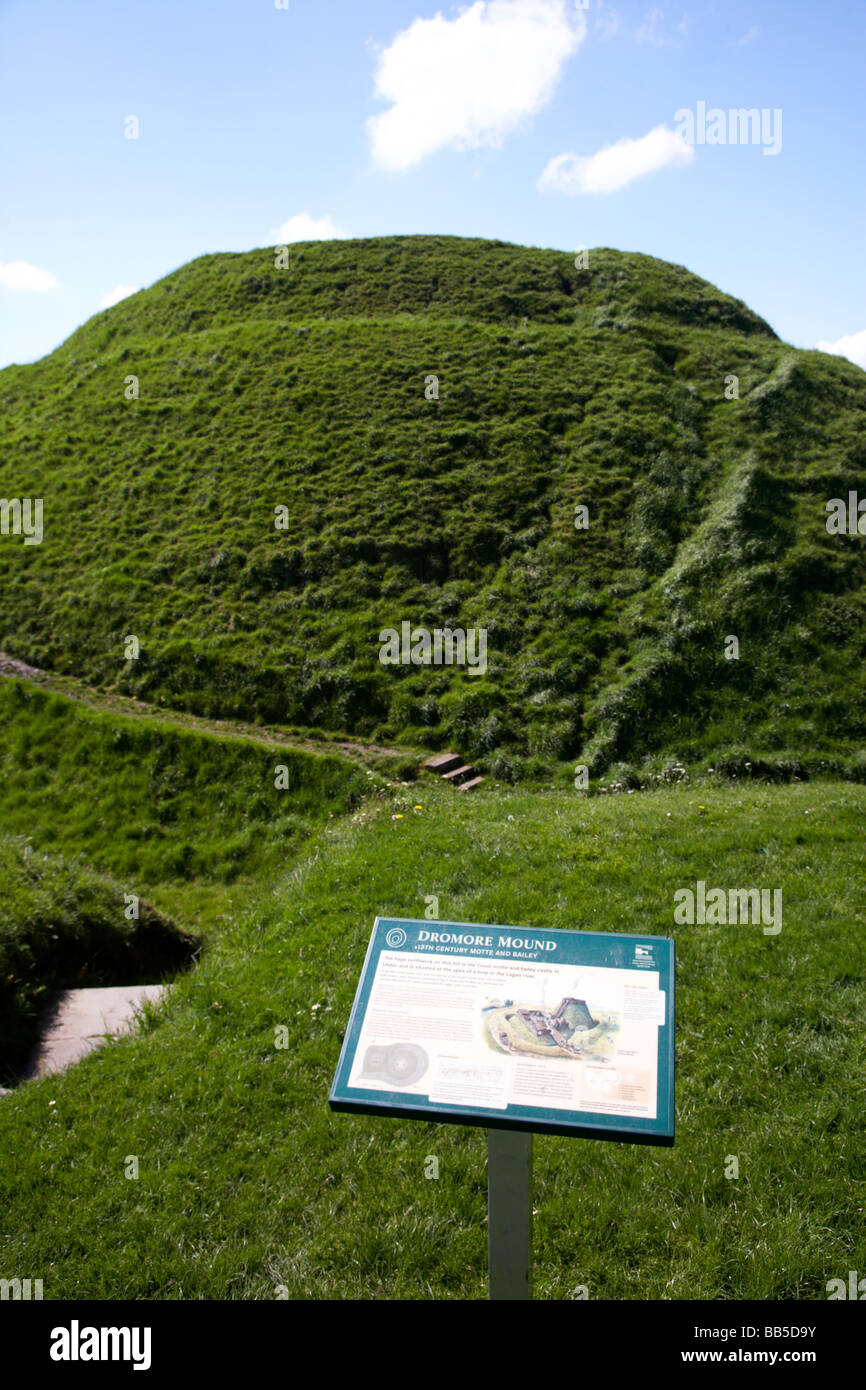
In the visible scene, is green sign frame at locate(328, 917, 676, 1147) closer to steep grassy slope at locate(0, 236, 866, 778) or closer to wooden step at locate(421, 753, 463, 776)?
wooden step at locate(421, 753, 463, 776)

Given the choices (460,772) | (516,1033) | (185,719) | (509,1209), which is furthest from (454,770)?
(509,1209)

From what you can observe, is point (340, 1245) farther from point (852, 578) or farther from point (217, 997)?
point (852, 578)

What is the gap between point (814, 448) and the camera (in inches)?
998

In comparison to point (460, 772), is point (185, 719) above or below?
above

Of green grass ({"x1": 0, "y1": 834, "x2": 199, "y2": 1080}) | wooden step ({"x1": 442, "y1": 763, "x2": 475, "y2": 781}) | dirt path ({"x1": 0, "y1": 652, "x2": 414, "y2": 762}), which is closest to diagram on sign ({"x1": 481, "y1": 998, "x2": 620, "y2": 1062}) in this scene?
green grass ({"x1": 0, "y1": 834, "x2": 199, "y2": 1080})

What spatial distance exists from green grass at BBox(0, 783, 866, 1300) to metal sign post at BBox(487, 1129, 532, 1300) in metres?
1.34

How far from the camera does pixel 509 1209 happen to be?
4.55 m

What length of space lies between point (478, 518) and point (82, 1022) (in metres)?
18.1

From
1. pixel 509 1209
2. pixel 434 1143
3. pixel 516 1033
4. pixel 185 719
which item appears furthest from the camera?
pixel 185 719

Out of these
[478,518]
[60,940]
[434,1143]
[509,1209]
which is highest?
[478,518]

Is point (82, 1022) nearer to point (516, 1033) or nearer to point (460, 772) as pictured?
point (516, 1033)

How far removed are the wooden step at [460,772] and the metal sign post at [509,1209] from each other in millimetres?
13144

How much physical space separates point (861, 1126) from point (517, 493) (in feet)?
68.6

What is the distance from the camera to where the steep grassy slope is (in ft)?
63.6
